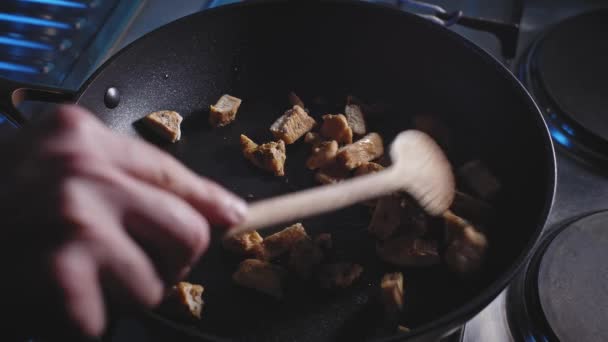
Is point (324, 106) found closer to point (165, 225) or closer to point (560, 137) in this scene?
point (560, 137)

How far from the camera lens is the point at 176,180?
57 cm

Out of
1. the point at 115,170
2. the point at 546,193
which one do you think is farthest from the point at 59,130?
the point at 546,193

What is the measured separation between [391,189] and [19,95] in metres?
0.76

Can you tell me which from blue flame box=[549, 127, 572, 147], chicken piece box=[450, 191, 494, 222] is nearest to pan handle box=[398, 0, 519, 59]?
blue flame box=[549, 127, 572, 147]

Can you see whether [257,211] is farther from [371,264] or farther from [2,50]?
[2,50]

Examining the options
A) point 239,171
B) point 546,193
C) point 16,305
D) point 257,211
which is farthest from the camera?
point 239,171

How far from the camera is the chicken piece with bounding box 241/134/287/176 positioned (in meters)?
1.14

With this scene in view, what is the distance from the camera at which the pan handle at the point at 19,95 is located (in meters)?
0.98

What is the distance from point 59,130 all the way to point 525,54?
1.20 m

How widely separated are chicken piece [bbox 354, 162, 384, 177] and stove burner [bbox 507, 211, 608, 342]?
0.37 m

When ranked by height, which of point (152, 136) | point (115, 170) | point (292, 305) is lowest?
point (292, 305)

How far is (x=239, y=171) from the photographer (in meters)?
1.18

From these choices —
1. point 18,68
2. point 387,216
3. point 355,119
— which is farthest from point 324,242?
point 18,68

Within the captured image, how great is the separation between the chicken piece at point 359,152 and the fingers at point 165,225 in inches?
23.5
